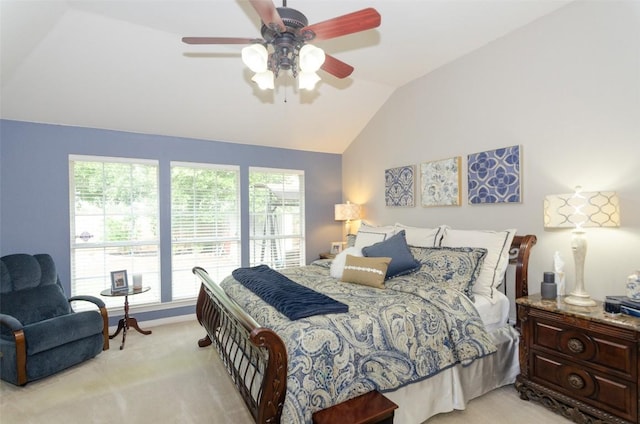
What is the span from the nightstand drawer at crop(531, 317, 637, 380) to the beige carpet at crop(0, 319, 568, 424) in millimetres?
479

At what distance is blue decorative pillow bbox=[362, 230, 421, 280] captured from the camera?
112 inches

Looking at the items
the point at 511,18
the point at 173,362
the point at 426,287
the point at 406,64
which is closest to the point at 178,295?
the point at 173,362

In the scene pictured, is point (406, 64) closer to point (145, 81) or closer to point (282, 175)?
point (282, 175)

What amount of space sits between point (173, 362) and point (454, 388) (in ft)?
8.20

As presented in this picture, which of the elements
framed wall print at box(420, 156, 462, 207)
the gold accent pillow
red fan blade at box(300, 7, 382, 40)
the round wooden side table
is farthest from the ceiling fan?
the round wooden side table

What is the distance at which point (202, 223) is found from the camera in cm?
441

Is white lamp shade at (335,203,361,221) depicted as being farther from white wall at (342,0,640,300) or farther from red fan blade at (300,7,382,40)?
red fan blade at (300,7,382,40)

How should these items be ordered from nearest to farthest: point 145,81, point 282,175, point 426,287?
point 426,287 < point 145,81 < point 282,175

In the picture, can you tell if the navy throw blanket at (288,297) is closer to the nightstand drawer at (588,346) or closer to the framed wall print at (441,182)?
the nightstand drawer at (588,346)

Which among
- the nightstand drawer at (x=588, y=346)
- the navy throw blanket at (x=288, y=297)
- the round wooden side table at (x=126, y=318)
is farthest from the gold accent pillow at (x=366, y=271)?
the round wooden side table at (x=126, y=318)

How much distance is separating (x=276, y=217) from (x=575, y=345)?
379 centimetres

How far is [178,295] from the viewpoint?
14.0ft

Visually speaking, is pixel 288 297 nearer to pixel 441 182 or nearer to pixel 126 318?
pixel 441 182

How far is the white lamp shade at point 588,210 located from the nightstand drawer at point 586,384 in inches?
37.6
